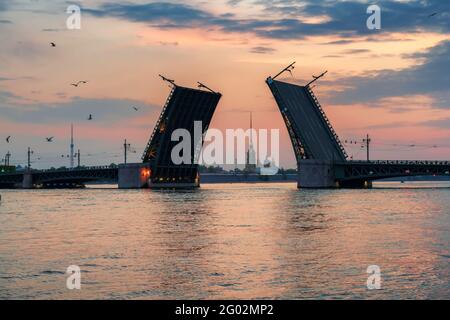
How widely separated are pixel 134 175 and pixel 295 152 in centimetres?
2696

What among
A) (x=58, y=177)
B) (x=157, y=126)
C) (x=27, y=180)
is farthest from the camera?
(x=27, y=180)

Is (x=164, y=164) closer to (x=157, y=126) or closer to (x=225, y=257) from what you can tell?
(x=157, y=126)

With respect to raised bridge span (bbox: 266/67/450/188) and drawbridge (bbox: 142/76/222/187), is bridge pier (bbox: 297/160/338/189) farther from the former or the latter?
drawbridge (bbox: 142/76/222/187)

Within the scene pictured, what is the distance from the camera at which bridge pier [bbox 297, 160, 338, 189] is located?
110 meters

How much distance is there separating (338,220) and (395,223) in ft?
12.2

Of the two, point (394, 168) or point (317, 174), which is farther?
point (394, 168)

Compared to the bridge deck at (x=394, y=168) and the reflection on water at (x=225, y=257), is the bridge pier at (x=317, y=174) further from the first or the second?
the reflection on water at (x=225, y=257)

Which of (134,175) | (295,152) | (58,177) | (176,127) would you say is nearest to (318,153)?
(295,152)

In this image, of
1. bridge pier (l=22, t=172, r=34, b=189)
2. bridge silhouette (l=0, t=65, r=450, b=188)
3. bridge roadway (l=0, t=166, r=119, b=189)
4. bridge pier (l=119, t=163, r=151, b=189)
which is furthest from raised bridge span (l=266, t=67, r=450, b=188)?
bridge pier (l=22, t=172, r=34, b=189)

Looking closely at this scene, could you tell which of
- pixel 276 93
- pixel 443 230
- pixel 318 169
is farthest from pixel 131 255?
pixel 318 169

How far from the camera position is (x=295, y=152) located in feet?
362

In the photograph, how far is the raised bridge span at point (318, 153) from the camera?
3839 inches

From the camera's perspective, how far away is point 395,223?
145 ft
